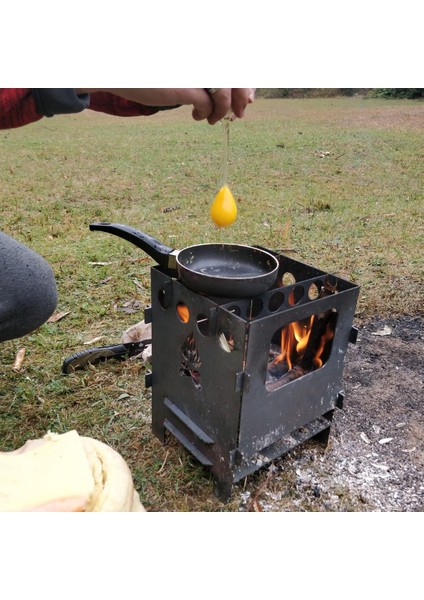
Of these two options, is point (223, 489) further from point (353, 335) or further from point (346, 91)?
point (346, 91)

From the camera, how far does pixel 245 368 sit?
1.35m

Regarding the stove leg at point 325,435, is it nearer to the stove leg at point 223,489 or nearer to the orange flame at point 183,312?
the stove leg at point 223,489

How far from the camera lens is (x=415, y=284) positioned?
3084mm

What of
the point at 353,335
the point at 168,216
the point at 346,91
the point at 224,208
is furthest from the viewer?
the point at 168,216

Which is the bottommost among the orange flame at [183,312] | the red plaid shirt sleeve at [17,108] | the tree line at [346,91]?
the orange flame at [183,312]

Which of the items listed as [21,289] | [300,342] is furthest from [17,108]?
[300,342]

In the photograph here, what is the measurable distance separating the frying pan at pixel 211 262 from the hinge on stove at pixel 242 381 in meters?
0.22

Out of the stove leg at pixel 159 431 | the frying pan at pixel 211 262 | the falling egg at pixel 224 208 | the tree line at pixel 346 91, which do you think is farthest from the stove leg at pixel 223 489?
the tree line at pixel 346 91

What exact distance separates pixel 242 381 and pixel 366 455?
28.7 inches

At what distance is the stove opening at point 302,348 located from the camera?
1665mm

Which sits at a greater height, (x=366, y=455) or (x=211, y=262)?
(x=211, y=262)
